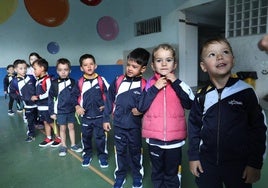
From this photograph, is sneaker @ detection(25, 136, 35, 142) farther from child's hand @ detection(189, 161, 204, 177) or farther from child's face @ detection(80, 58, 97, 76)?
child's hand @ detection(189, 161, 204, 177)

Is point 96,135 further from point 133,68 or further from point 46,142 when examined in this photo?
point 46,142

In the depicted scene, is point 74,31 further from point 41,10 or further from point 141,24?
point 41,10

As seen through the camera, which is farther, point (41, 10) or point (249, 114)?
point (41, 10)

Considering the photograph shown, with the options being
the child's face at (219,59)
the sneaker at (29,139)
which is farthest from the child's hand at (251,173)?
the sneaker at (29,139)

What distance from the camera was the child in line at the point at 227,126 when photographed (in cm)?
96

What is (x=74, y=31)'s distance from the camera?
7.91 meters

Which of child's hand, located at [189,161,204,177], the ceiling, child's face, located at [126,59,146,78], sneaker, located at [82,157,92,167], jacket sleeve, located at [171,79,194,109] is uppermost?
the ceiling

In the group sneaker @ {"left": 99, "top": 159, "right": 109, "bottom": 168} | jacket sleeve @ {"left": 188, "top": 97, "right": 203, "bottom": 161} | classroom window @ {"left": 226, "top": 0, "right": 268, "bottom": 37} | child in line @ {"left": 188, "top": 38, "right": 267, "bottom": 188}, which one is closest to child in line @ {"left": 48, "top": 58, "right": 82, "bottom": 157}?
sneaker @ {"left": 99, "top": 159, "right": 109, "bottom": 168}

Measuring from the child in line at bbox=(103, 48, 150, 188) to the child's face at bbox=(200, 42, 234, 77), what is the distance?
63 cm

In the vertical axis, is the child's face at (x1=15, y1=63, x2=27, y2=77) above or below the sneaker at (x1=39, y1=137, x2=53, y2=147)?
above

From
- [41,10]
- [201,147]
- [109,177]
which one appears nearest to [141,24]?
[41,10]

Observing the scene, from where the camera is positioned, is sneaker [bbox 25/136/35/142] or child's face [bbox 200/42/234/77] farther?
sneaker [bbox 25/136/35/142]

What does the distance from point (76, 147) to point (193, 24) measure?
19.2 feet

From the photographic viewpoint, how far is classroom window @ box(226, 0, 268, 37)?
15.4 ft
